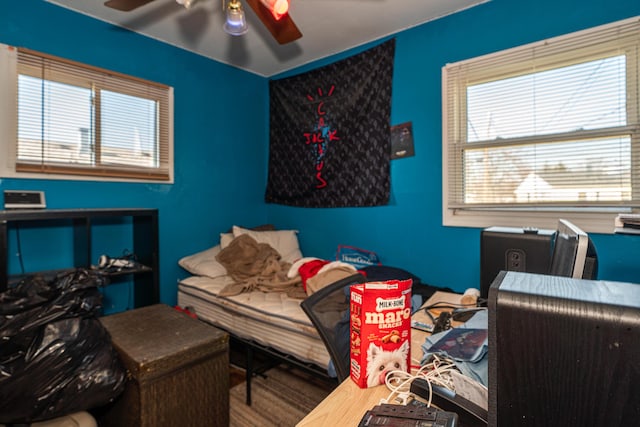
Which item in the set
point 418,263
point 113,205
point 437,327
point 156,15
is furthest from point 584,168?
point 113,205

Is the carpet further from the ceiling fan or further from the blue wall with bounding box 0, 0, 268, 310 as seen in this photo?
the ceiling fan

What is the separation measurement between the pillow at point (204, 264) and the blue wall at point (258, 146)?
159 millimetres

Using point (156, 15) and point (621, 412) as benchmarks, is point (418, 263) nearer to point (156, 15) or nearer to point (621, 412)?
point (621, 412)

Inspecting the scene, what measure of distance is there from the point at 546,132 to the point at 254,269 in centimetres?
223

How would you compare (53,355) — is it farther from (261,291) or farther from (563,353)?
(563,353)

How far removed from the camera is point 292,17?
2.37m

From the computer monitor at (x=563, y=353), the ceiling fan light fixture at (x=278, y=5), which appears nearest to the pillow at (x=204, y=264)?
the ceiling fan light fixture at (x=278, y=5)

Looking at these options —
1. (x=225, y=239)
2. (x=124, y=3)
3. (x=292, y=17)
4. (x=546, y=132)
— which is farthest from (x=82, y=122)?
(x=546, y=132)

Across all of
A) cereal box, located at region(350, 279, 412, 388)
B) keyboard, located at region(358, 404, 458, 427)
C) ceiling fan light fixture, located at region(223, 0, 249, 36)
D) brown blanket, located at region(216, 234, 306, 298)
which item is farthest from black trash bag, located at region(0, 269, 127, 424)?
ceiling fan light fixture, located at region(223, 0, 249, 36)

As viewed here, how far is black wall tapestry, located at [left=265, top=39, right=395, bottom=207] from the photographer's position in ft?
8.74

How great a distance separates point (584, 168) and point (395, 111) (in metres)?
1.32

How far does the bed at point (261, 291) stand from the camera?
6.24ft

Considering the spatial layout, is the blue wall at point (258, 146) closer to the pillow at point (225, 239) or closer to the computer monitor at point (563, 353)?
the pillow at point (225, 239)

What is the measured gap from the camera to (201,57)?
298 centimetres
